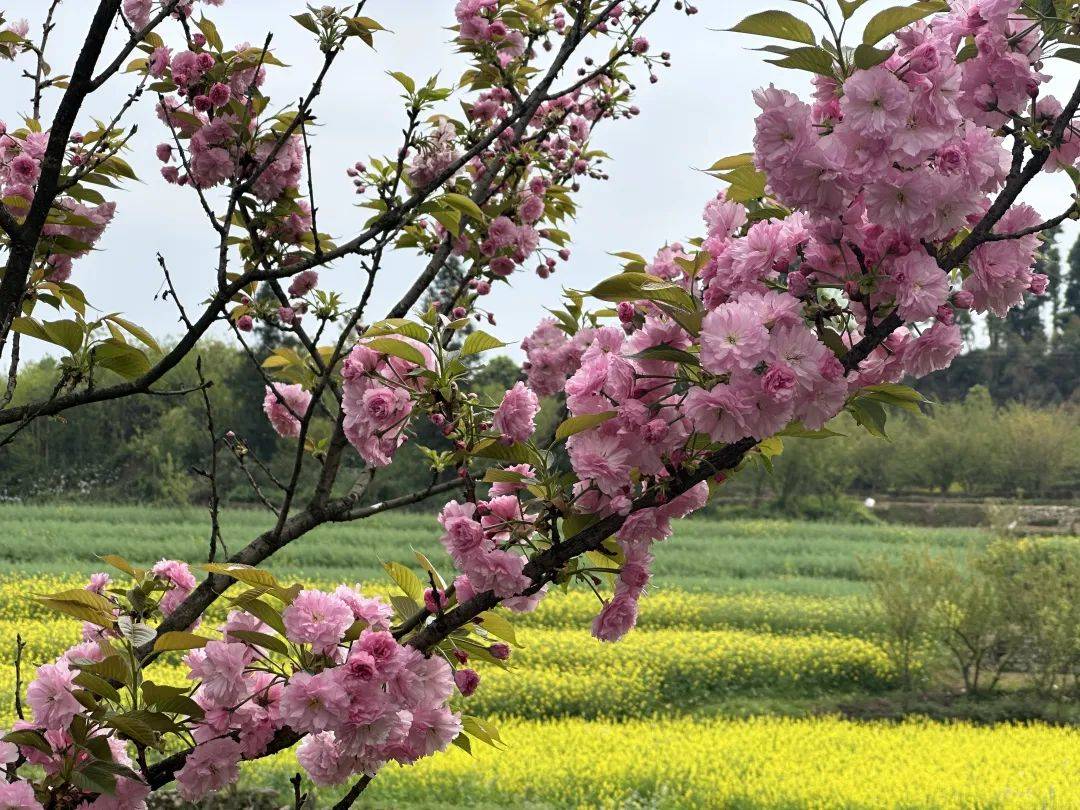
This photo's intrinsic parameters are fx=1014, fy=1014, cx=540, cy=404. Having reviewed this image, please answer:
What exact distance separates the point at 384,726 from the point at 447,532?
0.25 m

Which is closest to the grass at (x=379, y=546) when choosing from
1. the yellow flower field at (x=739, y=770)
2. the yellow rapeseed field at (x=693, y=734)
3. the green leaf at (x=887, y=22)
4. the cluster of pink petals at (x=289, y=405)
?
the yellow rapeseed field at (x=693, y=734)

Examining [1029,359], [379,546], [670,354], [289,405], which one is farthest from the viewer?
[1029,359]

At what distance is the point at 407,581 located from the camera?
54.0 inches

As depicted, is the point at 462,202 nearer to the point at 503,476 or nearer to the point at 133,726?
the point at 503,476

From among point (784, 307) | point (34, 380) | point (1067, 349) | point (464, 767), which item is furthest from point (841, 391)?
point (1067, 349)

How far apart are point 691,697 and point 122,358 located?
28.7 feet

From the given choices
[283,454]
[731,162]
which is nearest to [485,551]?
[731,162]

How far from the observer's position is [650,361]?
123 cm

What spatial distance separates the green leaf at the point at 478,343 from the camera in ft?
4.21

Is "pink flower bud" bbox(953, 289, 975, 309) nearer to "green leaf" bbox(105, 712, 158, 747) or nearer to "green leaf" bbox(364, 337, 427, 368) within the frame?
"green leaf" bbox(364, 337, 427, 368)

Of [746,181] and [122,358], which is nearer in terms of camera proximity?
[746,181]

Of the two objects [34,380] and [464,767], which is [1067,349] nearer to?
[34,380]

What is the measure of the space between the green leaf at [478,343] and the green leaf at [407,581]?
291 mm

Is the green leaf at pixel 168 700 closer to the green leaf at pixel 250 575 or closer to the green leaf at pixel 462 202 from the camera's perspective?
the green leaf at pixel 250 575
